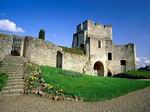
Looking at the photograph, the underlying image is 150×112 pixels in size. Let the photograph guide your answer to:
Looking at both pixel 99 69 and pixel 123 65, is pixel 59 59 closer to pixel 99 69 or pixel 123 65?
pixel 99 69

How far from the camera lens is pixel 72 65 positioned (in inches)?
930

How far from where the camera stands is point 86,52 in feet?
94.0

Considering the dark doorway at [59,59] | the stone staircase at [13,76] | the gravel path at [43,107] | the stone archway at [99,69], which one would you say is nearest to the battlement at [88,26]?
the stone archway at [99,69]

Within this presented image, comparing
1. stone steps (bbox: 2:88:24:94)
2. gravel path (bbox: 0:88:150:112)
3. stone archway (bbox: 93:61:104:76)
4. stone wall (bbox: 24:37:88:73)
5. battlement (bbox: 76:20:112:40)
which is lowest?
gravel path (bbox: 0:88:150:112)

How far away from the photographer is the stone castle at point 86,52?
1791 centimetres

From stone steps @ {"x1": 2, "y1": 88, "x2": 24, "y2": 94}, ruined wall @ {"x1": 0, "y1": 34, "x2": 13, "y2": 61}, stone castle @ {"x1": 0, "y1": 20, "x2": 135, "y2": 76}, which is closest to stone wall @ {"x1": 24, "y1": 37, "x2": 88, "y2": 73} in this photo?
stone castle @ {"x1": 0, "y1": 20, "x2": 135, "y2": 76}

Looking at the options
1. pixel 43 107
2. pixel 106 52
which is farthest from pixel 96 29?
pixel 43 107

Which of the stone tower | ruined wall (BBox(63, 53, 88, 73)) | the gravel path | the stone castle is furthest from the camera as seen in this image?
the stone tower

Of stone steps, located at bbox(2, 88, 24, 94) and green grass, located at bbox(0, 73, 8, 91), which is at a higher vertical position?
green grass, located at bbox(0, 73, 8, 91)

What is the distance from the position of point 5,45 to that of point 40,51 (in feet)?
13.1

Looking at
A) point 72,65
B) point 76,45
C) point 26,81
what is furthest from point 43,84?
point 76,45

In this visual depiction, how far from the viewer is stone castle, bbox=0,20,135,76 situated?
705 inches

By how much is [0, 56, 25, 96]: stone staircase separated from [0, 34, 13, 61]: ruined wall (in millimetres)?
808

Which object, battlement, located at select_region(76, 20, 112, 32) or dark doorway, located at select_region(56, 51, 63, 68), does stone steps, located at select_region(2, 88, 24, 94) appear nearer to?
dark doorway, located at select_region(56, 51, 63, 68)
